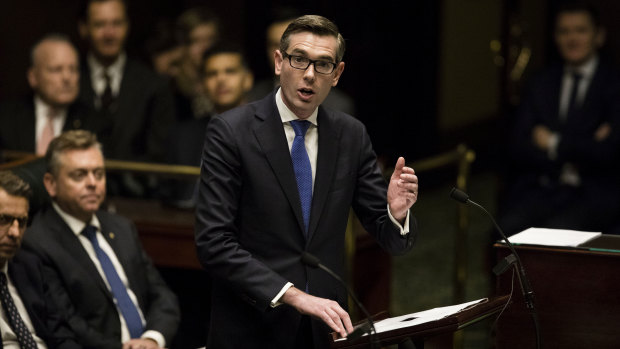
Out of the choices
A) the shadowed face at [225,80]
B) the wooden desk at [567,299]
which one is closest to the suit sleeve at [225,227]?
the wooden desk at [567,299]

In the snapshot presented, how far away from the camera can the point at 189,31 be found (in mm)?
6375

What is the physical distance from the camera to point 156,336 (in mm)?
3916

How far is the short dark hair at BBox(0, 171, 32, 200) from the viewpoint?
3582 mm

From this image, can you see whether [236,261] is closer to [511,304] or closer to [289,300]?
[289,300]

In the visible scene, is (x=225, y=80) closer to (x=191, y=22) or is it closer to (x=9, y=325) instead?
(x=191, y=22)

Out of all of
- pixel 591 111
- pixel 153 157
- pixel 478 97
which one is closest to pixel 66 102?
pixel 153 157

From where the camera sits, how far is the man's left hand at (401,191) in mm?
2760

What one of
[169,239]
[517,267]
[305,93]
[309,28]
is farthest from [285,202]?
[169,239]

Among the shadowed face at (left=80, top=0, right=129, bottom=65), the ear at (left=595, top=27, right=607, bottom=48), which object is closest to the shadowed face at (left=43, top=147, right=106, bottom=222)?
the shadowed face at (left=80, top=0, right=129, bottom=65)

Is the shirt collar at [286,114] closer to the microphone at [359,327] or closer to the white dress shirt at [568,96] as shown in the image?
the microphone at [359,327]

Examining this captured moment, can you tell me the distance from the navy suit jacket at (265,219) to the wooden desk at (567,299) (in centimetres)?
44

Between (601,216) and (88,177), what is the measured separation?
9.27 ft

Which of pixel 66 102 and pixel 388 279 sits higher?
pixel 66 102

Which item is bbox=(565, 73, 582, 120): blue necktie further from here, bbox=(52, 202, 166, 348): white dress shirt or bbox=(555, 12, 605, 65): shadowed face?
bbox=(52, 202, 166, 348): white dress shirt
